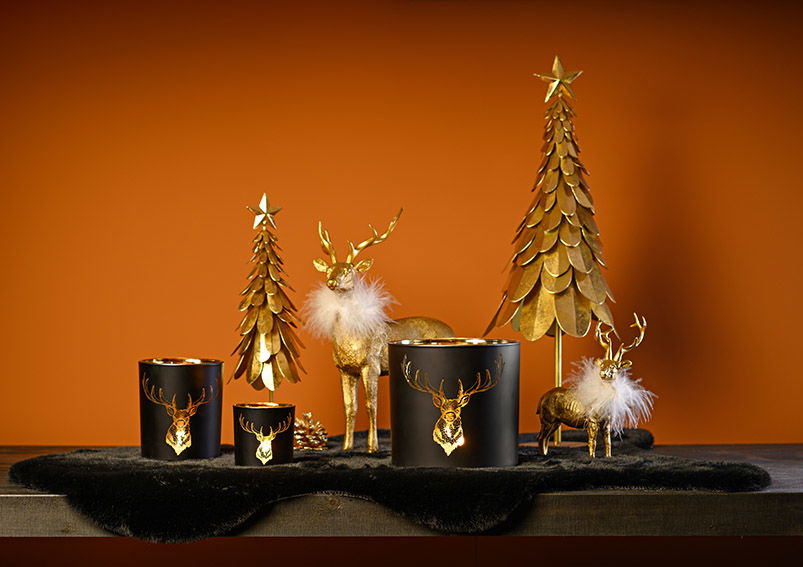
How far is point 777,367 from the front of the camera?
5.24 feet

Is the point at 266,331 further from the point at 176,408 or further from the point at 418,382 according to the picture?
the point at 418,382

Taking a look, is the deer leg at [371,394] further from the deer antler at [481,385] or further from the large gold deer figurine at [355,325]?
the deer antler at [481,385]

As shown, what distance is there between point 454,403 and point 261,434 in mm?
261

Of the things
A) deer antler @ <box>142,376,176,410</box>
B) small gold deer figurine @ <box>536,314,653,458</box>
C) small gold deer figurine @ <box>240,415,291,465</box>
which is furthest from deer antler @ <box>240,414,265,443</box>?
small gold deer figurine @ <box>536,314,653,458</box>

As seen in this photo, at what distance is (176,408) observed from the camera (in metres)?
1.16

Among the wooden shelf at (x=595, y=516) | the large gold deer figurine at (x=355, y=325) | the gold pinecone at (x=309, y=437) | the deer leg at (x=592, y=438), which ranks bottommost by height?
the wooden shelf at (x=595, y=516)

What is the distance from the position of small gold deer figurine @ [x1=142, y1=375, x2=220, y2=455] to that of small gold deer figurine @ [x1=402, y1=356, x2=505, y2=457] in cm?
31

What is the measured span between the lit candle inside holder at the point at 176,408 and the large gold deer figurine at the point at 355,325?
0.55 feet

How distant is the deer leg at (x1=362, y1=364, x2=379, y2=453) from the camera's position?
4.02ft

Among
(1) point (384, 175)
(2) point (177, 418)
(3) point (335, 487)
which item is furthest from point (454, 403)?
(1) point (384, 175)

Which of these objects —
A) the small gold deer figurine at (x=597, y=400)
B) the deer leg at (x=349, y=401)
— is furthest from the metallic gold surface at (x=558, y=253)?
the deer leg at (x=349, y=401)

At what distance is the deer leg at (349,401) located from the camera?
1.24 m

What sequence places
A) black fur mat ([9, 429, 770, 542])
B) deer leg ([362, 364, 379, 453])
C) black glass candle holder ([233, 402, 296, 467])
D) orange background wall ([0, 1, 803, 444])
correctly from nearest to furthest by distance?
1. black fur mat ([9, 429, 770, 542])
2. black glass candle holder ([233, 402, 296, 467])
3. deer leg ([362, 364, 379, 453])
4. orange background wall ([0, 1, 803, 444])

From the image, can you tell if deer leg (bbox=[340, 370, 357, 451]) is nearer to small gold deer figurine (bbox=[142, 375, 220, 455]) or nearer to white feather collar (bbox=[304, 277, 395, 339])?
white feather collar (bbox=[304, 277, 395, 339])
